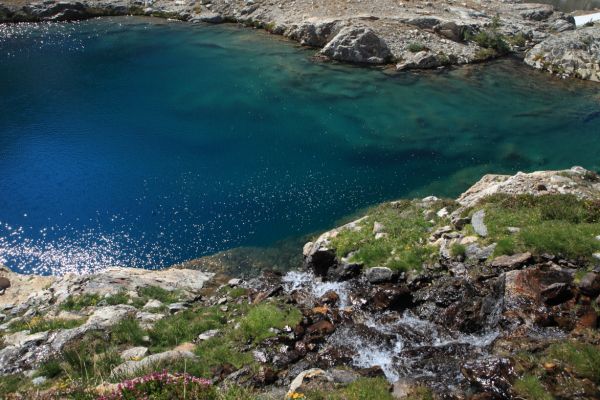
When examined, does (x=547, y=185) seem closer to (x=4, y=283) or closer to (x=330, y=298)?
(x=330, y=298)

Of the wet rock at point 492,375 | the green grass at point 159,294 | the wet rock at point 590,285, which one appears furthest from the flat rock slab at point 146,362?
the wet rock at point 590,285

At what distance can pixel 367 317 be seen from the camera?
16391 mm

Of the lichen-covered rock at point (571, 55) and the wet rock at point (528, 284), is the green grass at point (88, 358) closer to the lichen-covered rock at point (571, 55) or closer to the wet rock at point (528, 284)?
the wet rock at point (528, 284)

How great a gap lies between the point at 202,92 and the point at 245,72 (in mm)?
6458

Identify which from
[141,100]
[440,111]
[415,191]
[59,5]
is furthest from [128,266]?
[59,5]

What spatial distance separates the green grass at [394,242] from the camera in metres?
18.5

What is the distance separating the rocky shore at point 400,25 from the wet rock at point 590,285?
38.5 m

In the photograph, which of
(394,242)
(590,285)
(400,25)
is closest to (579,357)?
(590,285)

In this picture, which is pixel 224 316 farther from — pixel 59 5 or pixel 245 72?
pixel 59 5

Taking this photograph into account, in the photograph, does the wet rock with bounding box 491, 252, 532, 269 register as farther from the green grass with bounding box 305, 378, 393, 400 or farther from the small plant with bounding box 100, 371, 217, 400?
the small plant with bounding box 100, 371, 217, 400

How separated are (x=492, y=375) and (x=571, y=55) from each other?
158 ft

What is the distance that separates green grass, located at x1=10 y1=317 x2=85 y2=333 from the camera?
51.1ft

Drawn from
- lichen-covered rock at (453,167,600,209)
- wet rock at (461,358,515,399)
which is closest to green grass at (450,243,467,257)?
lichen-covered rock at (453,167,600,209)

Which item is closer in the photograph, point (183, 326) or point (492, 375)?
point (492, 375)
